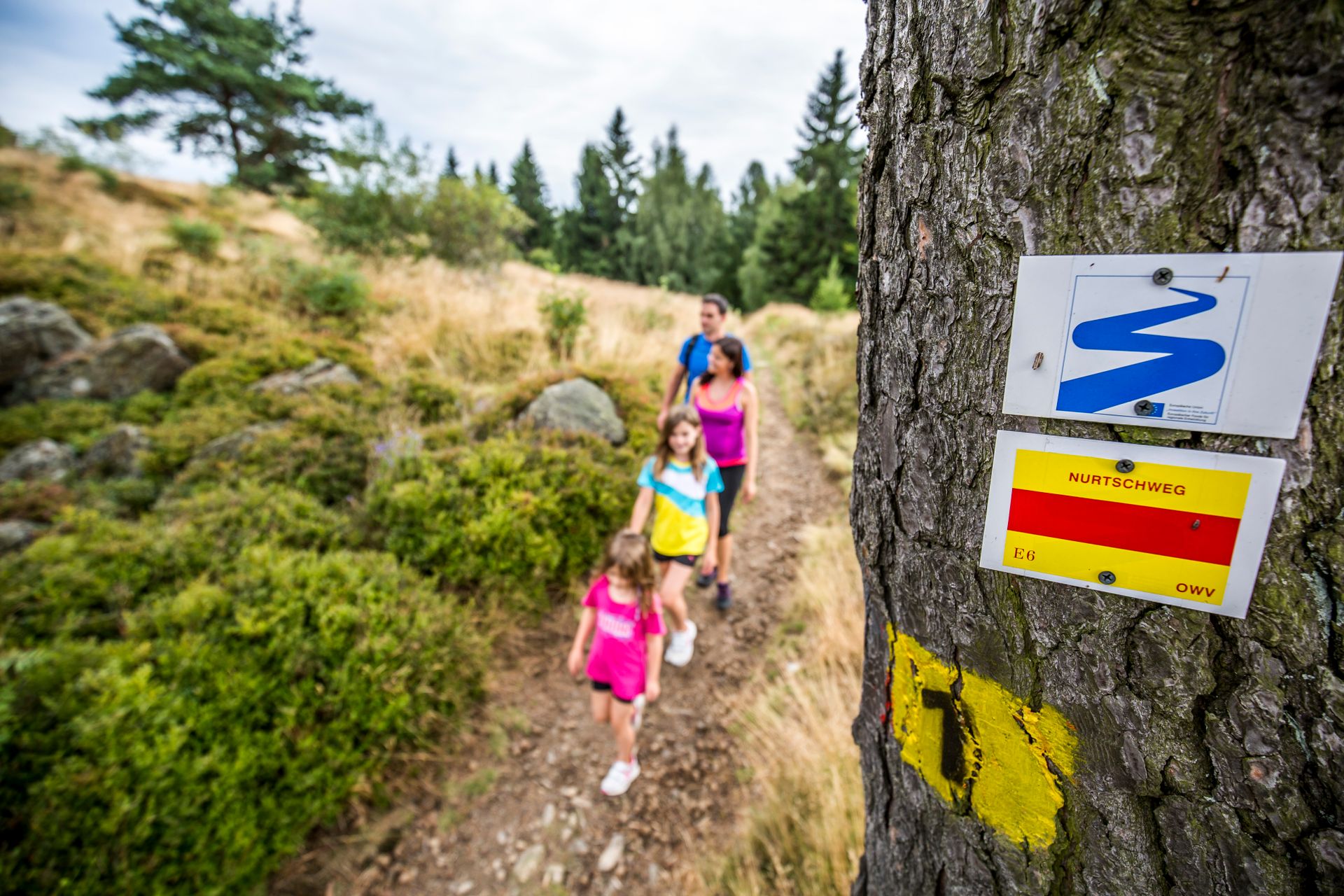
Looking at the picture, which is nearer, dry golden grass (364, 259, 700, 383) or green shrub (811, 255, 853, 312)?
dry golden grass (364, 259, 700, 383)

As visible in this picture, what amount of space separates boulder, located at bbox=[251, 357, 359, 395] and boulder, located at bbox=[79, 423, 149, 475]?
105 cm

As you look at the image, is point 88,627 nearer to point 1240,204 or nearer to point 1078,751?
point 1078,751

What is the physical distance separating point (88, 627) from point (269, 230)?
13867mm

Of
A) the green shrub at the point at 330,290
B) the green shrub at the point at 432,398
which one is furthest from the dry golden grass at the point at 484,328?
the green shrub at the point at 432,398

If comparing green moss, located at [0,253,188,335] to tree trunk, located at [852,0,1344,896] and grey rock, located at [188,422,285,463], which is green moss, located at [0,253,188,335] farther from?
tree trunk, located at [852,0,1344,896]

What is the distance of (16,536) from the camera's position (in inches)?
142

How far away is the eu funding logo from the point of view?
578mm

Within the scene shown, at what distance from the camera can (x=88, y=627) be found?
2.64 m

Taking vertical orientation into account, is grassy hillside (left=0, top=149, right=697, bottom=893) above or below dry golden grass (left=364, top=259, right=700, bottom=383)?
below

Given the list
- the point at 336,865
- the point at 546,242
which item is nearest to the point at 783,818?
the point at 336,865

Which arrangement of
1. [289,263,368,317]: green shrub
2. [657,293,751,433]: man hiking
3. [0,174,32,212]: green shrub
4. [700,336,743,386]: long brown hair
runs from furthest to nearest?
[0,174,32,212]: green shrub < [289,263,368,317]: green shrub < [657,293,751,433]: man hiking < [700,336,743,386]: long brown hair

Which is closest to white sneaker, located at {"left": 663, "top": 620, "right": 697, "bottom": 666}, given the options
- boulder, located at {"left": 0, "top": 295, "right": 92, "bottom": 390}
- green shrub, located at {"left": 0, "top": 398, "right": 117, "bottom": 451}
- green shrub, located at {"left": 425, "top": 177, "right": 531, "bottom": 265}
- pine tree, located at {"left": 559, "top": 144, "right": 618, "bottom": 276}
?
green shrub, located at {"left": 0, "top": 398, "right": 117, "bottom": 451}

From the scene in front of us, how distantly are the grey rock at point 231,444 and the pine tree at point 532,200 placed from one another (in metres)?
26.8

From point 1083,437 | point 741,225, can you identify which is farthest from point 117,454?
point 741,225
